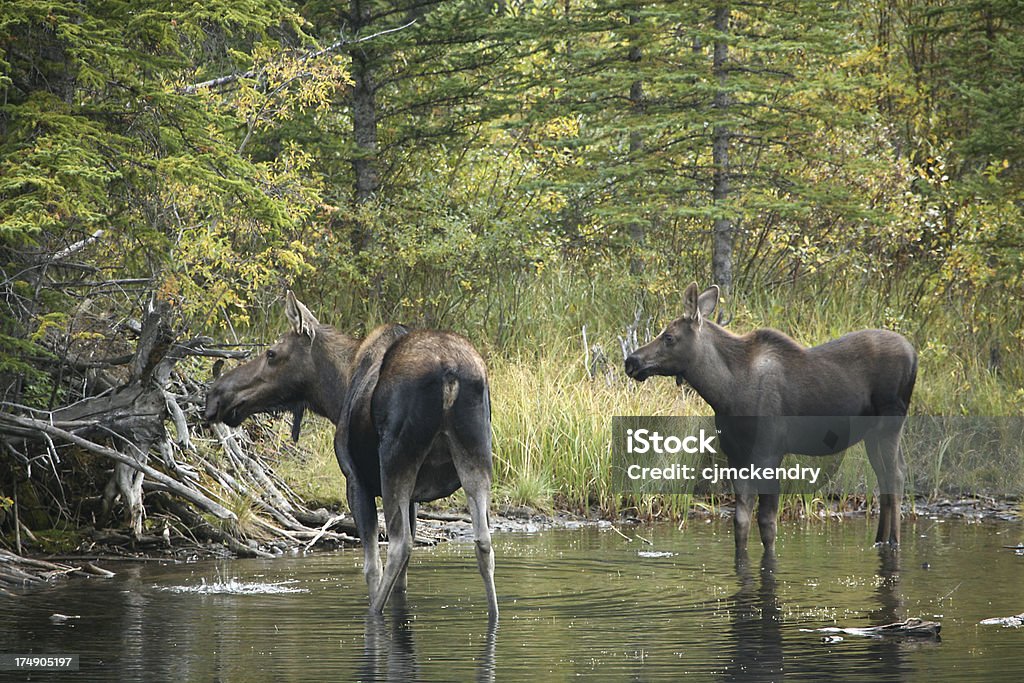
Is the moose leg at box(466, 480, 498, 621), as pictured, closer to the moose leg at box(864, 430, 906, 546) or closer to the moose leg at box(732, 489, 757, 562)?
the moose leg at box(732, 489, 757, 562)

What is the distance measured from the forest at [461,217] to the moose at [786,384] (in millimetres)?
2829

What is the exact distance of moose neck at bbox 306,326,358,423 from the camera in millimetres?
10734

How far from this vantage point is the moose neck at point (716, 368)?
14086 mm

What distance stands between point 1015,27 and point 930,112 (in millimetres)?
1871

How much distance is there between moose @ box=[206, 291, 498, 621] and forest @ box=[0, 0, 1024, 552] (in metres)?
1.63

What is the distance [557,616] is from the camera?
9.58 m

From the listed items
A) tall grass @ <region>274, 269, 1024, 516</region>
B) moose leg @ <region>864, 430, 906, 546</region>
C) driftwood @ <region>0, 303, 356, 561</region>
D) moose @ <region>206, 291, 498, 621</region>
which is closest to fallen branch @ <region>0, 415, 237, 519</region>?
driftwood @ <region>0, 303, 356, 561</region>

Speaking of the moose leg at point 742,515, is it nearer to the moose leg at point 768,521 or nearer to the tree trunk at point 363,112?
the moose leg at point 768,521

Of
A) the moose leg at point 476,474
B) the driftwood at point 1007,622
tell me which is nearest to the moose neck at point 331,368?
the moose leg at point 476,474

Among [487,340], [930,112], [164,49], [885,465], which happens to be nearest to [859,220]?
[930,112]

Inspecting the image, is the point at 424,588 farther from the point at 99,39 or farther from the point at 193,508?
the point at 99,39

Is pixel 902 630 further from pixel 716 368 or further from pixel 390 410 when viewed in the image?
pixel 716 368

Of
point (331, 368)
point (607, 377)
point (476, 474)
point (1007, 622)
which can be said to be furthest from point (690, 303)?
point (1007, 622)

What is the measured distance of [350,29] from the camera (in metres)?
21.4
